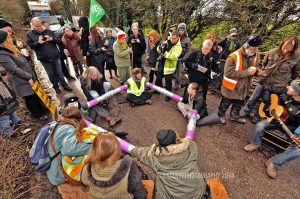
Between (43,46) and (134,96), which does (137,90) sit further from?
(43,46)

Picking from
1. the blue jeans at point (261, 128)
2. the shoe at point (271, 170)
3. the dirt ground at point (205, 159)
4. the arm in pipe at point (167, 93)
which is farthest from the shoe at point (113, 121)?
the shoe at point (271, 170)

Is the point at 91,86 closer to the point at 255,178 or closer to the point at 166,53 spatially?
the point at 166,53

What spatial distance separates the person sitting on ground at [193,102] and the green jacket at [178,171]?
Result: 2270 mm

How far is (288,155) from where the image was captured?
3.30 meters

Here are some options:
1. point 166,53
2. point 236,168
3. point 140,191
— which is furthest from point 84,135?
point 166,53

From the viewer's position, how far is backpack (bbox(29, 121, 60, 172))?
2.38 meters

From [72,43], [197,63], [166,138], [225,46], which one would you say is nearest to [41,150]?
[166,138]

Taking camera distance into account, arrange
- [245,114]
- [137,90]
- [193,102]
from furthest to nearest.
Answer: [137,90] → [245,114] → [193,102]

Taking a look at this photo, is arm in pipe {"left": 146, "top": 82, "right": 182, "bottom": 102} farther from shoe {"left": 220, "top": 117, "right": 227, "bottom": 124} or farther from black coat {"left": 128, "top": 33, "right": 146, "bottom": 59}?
black coat {"left": 128, "top": 33, "right": 146, "bottom": 59}

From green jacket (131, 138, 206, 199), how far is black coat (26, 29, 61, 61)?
4.68m

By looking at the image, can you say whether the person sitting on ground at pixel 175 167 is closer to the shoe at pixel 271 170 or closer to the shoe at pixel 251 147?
the shoe at pixel 271 170

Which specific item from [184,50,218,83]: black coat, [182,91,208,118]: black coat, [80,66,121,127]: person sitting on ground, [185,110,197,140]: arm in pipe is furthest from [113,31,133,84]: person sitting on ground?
[185,110,197,140]: arm in pipe

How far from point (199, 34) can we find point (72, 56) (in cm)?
732

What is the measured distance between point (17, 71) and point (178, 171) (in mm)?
3669
